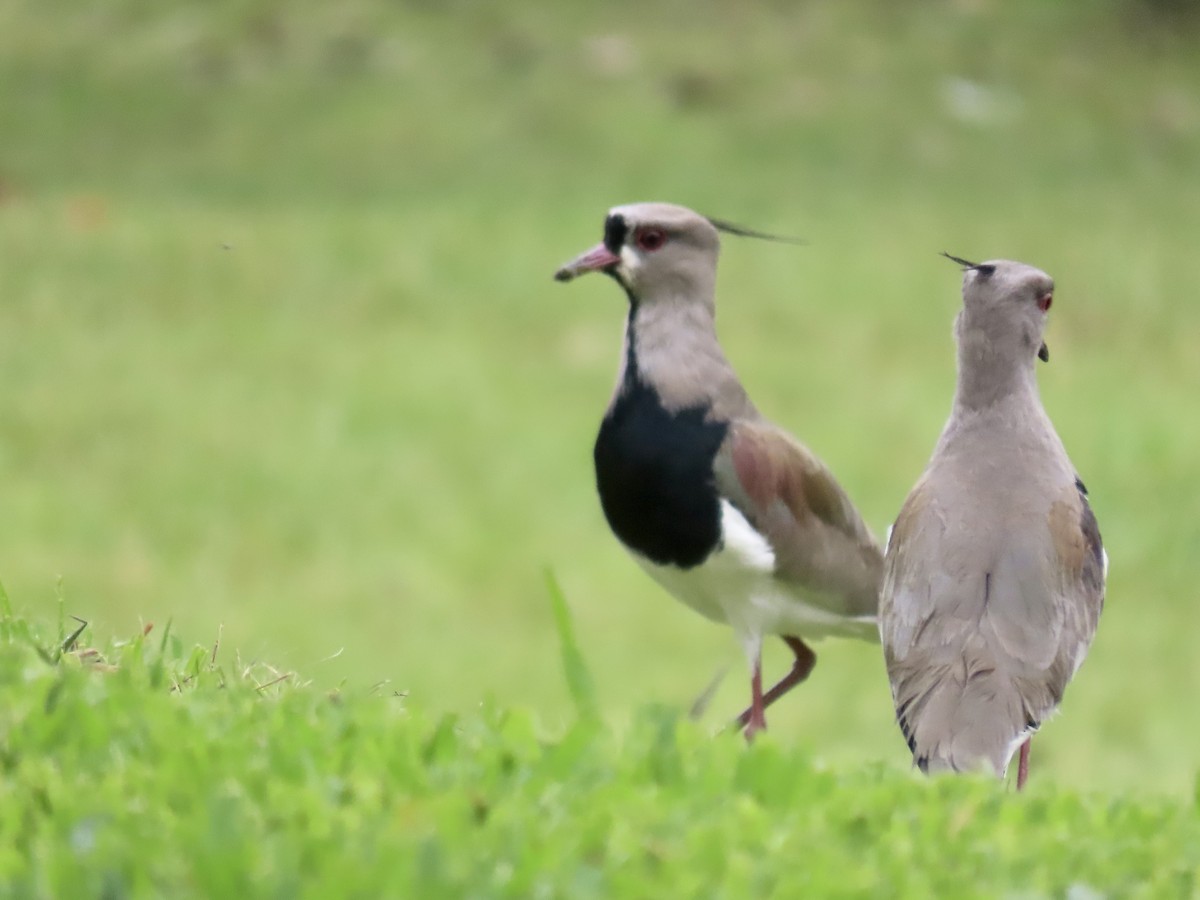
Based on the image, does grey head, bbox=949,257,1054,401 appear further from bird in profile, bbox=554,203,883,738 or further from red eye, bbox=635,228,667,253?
red eye, bbox=635,228,667,253

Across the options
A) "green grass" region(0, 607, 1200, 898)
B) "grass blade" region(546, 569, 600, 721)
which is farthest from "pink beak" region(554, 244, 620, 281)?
"green grass" region(0, 607, 1200, 898)

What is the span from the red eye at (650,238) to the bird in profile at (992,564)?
0.80m

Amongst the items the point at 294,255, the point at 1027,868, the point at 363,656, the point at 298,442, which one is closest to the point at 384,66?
the point at 294,255

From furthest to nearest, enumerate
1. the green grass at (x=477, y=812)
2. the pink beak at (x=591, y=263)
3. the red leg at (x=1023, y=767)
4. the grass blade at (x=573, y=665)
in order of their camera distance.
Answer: the pink beak at (x=591, y=263), the red leg at (x=1023, y=767), the grass blade at (x=573, y=665), the green grass at (x=477, y=812)

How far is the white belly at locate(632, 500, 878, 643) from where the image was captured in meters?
5.21

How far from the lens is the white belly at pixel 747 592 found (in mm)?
5215

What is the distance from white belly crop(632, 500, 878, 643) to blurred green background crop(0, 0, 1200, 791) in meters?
1.60

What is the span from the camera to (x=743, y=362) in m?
12.9

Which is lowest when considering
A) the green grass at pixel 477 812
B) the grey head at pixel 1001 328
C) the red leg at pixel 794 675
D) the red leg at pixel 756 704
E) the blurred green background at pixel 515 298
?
the blurred green background at pixel 515 298

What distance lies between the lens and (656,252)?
5305 mm

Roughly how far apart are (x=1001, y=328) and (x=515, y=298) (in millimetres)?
9218

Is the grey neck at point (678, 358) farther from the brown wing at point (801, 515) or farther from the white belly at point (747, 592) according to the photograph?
the white belly at point (747, 592)

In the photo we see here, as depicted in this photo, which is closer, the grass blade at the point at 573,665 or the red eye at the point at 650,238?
the grass blade at the point at 573,665

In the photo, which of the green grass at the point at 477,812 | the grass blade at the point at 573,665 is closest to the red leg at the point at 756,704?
the grass blade at the point at 573,665
